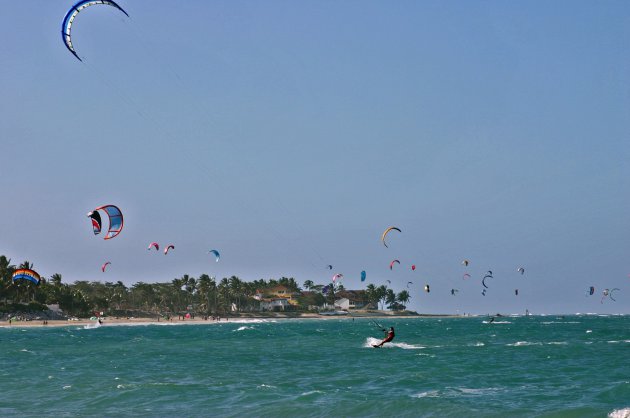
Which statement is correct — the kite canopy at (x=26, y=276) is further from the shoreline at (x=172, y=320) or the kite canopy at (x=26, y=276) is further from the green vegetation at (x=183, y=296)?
the green vegetation at (x=183, y=296)

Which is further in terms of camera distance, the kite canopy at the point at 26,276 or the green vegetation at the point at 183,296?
the green vegetation at the point at 183,296

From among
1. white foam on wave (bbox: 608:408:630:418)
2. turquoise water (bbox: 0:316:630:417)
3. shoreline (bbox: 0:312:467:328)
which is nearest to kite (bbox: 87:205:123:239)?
turquoise water (bbox: 0:316:630:417)

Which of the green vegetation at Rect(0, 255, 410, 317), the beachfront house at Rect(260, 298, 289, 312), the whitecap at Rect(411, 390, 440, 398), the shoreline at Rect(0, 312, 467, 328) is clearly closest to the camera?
the whitecap at Rect(411, 390, 440, 398)

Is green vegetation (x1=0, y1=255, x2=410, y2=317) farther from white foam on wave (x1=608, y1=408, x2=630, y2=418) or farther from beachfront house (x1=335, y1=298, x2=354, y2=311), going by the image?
white foam on wave (x1=608, y1=408, x2=630, y2=418)

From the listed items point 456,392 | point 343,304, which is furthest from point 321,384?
point 343,304

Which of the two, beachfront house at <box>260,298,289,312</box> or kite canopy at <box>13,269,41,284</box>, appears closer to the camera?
kite canopy at <box>13,269,41,284</box>

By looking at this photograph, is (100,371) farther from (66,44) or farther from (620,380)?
(620,380)

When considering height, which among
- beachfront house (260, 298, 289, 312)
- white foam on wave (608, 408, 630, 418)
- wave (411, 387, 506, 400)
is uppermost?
beachfront house (260, 298, 289, 312)

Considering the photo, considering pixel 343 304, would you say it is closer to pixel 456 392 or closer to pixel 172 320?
pixel 172 320

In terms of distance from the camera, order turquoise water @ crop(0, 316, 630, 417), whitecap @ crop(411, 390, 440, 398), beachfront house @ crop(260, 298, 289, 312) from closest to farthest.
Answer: turquoise water @ crop(0, 316, 630, 417), whitecap @ crop(411, 390, 440, 398), beachfront house @ crop(260, 298, 289, 312)

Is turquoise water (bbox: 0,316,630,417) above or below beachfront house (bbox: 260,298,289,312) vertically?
below

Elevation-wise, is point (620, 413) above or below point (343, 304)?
below

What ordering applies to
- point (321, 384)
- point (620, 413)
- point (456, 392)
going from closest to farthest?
point (620, 413), point (456, 392), point (321, 384)

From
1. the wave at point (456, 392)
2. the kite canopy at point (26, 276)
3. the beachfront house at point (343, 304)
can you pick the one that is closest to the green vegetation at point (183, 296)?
the beachfront house at point (343, 304)
